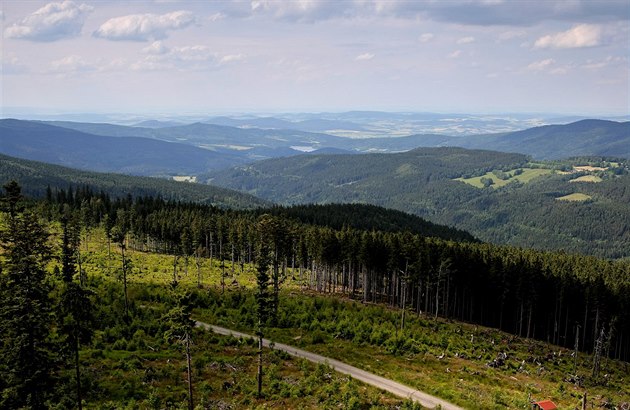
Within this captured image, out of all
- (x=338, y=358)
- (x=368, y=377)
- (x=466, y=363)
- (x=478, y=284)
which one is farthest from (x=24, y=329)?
(x=478, y=284)

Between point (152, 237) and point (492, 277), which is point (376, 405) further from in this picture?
point (152, 237)

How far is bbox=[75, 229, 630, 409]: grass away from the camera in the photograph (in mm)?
41688

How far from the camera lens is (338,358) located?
53.9 metres

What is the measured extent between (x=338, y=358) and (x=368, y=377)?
6.68m

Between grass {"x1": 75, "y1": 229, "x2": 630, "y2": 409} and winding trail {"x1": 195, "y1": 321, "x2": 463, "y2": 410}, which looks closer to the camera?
winding trail {"x1": 195, "y1": 321, "x2": 463, "y2": 410}

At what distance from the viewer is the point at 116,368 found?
45.9 m

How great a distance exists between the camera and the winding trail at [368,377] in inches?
1624

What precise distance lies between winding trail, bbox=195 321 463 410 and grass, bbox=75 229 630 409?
129cm

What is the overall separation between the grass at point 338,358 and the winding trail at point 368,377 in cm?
129

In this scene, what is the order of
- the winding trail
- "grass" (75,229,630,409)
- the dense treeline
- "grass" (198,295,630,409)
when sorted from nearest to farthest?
the winding trail
"grass" (75,229,630,409)
"grass" (198,295,630,409)
the dense treeline

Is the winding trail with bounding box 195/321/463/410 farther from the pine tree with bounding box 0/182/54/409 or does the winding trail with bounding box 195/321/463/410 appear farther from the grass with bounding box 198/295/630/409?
the pine tree with bounding box 0/182/54/409

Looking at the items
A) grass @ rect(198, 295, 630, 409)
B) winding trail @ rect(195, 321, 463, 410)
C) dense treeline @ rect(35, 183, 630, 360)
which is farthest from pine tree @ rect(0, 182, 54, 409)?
dense treeline @ rect(35, 183, 630, 360)

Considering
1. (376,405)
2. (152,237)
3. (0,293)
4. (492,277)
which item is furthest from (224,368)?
(152,237)

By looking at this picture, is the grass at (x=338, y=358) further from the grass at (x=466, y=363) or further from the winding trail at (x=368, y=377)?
the winding trail at (x=368, y=377)
